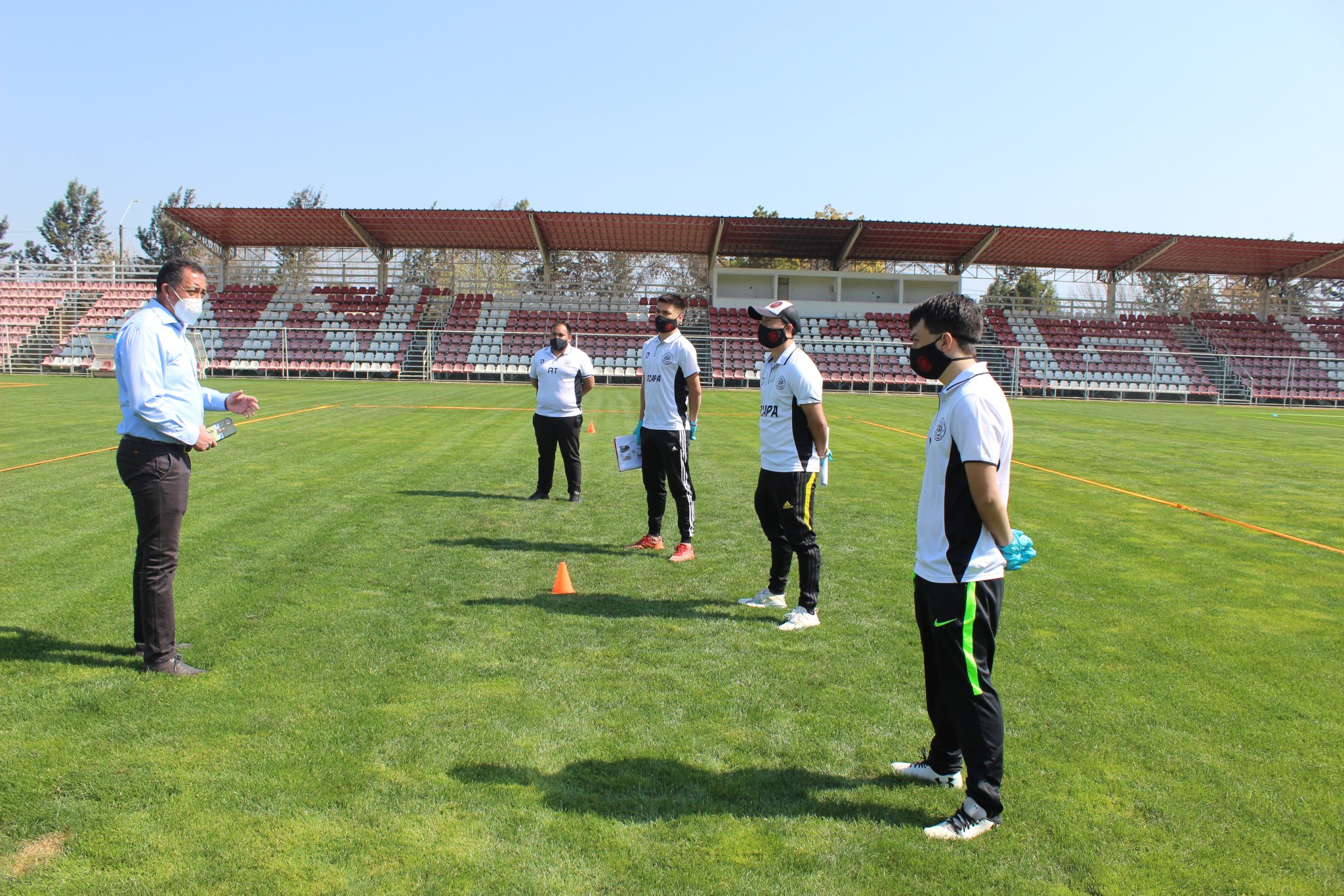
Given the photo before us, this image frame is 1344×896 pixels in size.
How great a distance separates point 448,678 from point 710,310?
3856 cm

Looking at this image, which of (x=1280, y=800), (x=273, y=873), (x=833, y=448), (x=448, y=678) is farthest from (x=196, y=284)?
(x=833, y=448)

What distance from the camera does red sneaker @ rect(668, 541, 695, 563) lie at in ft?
23.6

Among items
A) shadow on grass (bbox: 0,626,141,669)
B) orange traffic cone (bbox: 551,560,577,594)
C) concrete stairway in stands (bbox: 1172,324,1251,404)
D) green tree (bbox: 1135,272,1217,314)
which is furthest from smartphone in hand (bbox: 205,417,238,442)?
green tree (bbox: 1135,272,1217,314)

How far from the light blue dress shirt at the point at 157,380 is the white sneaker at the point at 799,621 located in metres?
3.59

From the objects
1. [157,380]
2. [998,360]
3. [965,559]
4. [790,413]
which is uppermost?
[998,360]

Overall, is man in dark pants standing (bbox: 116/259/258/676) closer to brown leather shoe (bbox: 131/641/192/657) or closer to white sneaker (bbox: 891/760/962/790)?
brown leather shoe (bbox: 131/641/192/657)

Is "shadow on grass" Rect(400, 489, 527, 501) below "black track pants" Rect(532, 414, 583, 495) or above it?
below

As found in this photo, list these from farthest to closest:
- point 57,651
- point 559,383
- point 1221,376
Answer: point 1221,376
point 559,383
point 57,651

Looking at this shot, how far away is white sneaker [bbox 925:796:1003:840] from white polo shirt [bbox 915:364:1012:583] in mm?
852

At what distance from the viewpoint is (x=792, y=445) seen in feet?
18.6

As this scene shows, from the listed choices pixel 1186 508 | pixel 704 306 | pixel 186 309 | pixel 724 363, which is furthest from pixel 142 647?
pixel 704 306

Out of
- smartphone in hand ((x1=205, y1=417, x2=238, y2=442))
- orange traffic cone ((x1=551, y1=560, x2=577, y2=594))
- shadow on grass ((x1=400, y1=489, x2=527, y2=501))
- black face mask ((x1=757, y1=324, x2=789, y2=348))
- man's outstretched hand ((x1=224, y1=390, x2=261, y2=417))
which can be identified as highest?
black face mask ((x1=757, y1=324, x2=789, y2=348))

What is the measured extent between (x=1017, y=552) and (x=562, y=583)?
3.68 m

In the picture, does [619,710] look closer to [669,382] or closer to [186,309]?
[186,309]
